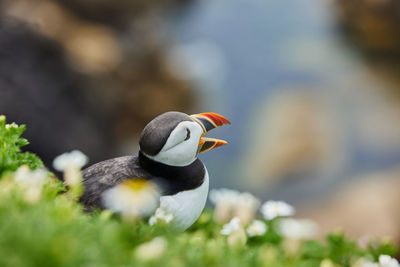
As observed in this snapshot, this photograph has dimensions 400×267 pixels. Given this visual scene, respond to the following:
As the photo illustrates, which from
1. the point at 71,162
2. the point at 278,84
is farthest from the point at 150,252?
the point at 278,84

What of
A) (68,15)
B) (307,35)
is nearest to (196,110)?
(68,15)

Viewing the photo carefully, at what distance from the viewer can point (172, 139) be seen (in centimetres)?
237

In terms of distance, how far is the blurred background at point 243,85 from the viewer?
7.47 m

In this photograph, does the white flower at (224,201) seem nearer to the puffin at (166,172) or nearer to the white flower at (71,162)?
the puffin at (166,172)

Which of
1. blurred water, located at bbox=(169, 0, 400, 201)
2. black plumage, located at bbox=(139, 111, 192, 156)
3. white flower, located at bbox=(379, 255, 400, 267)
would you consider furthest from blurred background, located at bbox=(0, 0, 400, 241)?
white flower, located at bbox=(379, 255, 400, 267)

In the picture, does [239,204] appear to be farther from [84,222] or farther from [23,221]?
[23,221]

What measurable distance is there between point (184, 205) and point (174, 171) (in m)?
0.18

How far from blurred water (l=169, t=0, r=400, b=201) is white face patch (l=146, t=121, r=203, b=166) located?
22.3 ft

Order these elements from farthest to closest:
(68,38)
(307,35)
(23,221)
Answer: (307,35), (68,38), (23,221)

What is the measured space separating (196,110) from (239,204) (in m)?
7.33

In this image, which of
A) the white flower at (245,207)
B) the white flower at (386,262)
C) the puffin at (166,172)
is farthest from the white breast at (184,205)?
the white flower at (386,262)

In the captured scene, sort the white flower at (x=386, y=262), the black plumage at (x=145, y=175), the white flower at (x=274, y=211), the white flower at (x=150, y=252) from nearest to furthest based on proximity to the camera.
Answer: the white flower at (x=150, y=252)
the white flower at (x=386, y=262)
the black plumage at (x=145, y=175)
the white flower at (x=274, y=211)

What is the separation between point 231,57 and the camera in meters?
12.0

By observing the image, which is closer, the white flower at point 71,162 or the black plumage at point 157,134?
the white flower at point 71,162
